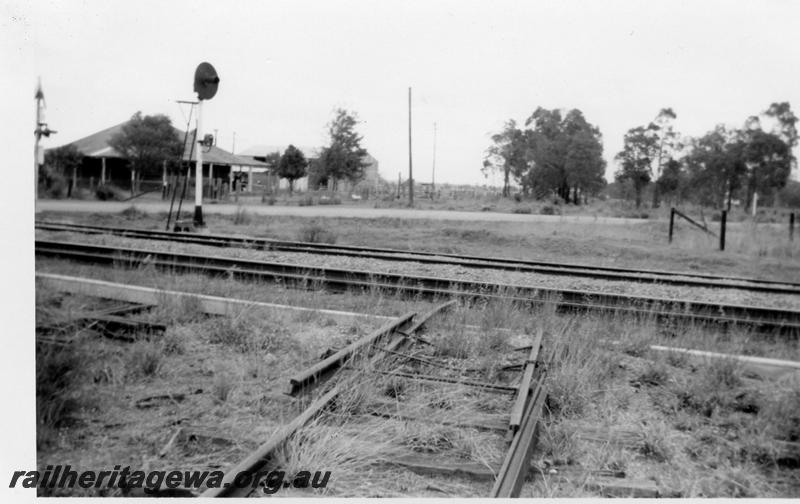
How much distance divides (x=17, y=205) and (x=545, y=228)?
2058cm

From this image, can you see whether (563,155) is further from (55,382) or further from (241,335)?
(55,382)

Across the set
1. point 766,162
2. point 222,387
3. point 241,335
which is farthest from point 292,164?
point 222,387

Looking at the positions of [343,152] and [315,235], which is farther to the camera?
[343,152]

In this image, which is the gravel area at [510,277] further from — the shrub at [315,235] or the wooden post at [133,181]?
the wooden post at [133,181]

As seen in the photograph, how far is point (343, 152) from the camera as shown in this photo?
3384 centimetres

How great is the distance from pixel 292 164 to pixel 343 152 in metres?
20.8

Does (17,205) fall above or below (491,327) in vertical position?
above

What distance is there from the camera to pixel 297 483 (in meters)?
3.21

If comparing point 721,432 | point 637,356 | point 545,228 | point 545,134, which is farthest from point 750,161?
point 545,134

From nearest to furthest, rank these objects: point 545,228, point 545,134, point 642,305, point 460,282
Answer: point 642,305
point 460,282
point 545,228
point 545,134

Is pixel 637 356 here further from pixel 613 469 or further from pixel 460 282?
pixel 460 282

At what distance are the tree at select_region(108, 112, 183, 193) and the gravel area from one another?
43.7 ft

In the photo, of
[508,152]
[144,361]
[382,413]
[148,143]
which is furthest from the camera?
[508,152]

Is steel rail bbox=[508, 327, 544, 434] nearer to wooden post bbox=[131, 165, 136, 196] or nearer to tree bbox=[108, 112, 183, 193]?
tree bbox=[108, 112, 183, 193]
